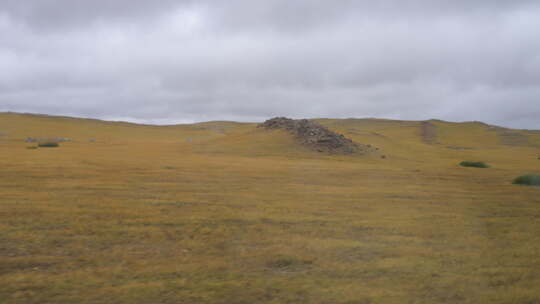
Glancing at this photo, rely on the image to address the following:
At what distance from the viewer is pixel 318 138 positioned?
28750 millimetres

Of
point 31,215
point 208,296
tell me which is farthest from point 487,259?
point 31,215

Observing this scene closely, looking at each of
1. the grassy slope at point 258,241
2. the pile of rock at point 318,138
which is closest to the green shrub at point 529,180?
the grassy slope at point 258,241

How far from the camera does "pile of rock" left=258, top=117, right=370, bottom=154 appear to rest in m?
27.8

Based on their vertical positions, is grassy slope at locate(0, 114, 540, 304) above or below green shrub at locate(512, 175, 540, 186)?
below

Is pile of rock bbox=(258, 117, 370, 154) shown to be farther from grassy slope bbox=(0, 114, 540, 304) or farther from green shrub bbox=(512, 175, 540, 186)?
grassy slope bbox=(0, 114, 540, 304)

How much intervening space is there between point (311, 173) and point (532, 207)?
813 cm

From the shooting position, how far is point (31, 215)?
7.99m

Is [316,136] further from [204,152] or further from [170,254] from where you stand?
[170,254]

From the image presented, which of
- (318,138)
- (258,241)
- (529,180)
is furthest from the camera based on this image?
(318,138)

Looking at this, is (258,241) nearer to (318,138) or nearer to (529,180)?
(529,180)

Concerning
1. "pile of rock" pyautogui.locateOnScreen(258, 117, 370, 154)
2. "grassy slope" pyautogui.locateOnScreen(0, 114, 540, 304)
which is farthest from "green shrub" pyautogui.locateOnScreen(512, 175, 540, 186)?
"pile of rock" pyautogui.locateOnScreen(258, 117, 370, 154)

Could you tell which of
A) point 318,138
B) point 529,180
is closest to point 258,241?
point 529,180

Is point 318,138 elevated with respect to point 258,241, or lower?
elevated

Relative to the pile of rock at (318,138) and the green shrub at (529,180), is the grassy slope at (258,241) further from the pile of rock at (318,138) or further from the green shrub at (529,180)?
the pile of rock at (318,138)
